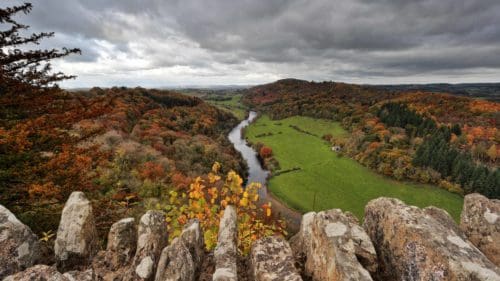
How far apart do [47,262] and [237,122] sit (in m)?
165

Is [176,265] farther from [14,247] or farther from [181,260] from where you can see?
[14,247]

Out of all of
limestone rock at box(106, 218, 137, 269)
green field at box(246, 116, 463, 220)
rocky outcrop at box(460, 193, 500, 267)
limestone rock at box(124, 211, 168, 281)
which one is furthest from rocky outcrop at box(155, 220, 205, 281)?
green field at box(246, 116, 463, 220)

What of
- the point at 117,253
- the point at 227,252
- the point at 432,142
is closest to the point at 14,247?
the point at 117,253

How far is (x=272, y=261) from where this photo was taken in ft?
17.2

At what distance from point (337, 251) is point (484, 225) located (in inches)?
144

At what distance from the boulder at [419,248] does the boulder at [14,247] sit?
7.77m

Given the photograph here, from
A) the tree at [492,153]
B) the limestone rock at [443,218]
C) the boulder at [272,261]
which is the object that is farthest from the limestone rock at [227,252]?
the tree at [492,153]

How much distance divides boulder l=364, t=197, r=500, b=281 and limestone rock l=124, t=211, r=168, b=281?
16.7 feet

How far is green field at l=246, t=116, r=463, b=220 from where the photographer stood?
61469 mm

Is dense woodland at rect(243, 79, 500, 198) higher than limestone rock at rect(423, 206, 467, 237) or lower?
lower

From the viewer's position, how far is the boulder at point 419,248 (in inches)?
166

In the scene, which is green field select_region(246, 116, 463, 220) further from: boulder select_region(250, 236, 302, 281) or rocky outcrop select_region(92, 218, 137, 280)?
rocky outcrop select_region(92, 218, 137, 280)

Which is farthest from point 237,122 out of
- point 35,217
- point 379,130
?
point 35,217

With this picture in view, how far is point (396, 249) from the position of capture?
5.20m
